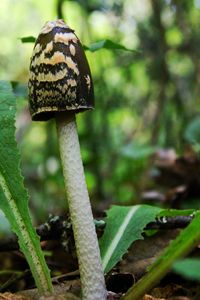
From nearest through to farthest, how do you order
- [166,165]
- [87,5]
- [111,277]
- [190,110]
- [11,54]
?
1. [111,277]
2. [166,165]
3. [87,5]
4. [190,110]
5. [11,54]

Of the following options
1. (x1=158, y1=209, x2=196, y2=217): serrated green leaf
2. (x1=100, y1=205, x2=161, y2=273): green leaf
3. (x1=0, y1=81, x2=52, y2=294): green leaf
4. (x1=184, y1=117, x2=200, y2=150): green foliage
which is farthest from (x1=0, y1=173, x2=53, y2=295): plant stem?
(x1=184, y1=117, x2=200, y2=150): green foliage

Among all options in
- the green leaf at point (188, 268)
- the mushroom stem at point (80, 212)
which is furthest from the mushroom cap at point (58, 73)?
the green leaf at point (188, 268)

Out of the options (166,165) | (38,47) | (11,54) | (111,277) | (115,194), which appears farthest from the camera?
(11,54)

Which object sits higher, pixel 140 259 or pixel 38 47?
pixel 38 47

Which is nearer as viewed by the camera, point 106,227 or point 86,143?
point 106,227

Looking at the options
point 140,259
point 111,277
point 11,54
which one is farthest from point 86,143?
point 11,54

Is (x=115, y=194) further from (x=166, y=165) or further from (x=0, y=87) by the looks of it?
(x=0, y=87)

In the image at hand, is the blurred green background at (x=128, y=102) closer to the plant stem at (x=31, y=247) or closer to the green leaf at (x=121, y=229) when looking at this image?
the green leaf at (x=121, y=229)
